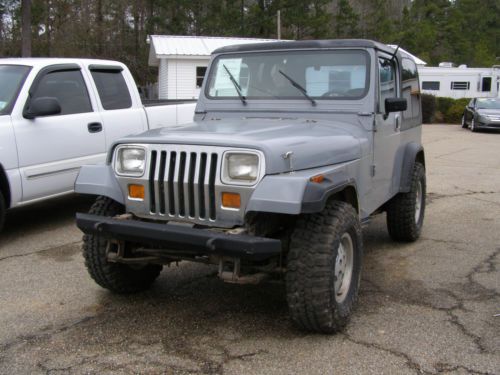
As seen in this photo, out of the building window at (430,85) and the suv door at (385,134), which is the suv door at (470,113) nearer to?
the building window at (430,85)

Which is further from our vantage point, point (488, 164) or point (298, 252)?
point (488, 164)

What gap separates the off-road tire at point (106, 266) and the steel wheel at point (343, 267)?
1541 mm

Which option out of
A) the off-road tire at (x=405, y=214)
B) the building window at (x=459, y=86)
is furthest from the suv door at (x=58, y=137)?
the building window at (x=459, y=86)

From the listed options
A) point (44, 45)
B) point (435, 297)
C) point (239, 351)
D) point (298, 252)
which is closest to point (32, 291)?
point (239, 351)

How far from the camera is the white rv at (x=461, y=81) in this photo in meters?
32.8

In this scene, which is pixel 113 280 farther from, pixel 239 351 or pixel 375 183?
pixel 375 183

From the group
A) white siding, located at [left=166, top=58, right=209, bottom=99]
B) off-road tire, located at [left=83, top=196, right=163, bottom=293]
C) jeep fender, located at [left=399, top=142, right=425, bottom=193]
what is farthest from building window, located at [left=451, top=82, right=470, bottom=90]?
off-road tire, located at [left=83, top=196, right=163, bottom=293]

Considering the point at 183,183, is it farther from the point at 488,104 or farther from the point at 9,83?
the point at 488,104

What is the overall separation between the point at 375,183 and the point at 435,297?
1.00 m

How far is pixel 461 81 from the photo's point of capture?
109 ft

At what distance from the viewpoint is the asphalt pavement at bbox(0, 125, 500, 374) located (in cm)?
336

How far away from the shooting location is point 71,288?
4.66 meters

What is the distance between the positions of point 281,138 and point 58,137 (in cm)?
351

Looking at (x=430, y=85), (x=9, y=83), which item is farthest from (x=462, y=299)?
(x=430, y=85)
